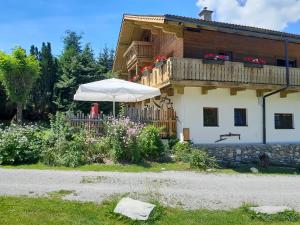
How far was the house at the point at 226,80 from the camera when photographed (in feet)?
52.3

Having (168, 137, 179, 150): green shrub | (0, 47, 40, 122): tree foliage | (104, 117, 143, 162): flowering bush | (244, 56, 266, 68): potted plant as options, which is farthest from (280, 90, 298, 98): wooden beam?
(0, 47, 40, 122): tree foliage

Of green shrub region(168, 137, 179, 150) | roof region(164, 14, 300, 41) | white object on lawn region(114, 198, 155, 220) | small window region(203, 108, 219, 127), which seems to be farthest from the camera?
small window region(203, 108, 219, 127)

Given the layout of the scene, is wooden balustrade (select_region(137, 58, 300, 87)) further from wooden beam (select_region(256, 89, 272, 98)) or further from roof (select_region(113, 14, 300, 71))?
roof (select_region(113, 14, 300, 71))

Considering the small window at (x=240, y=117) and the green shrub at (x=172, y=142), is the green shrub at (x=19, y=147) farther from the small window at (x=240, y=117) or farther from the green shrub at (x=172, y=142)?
the small window at (x=240, y=117)

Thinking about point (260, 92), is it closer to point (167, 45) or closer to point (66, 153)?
point (167, 45)

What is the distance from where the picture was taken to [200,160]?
13.2 meters

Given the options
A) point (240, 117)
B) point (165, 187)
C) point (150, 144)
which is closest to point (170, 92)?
point (240, 117)

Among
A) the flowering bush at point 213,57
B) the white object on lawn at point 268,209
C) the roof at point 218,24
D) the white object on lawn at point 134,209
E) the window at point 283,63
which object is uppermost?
the roof at point 218,24

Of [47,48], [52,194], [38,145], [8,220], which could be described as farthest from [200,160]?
[47,48]

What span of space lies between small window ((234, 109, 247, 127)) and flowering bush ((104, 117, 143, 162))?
6.63 meters

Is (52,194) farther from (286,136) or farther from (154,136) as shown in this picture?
(286,136)

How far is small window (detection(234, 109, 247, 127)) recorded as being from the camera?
17.8 meters

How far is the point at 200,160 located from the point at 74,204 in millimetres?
6859

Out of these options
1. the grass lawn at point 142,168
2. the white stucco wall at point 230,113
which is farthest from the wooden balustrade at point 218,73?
the grass lawn at point 142,168
